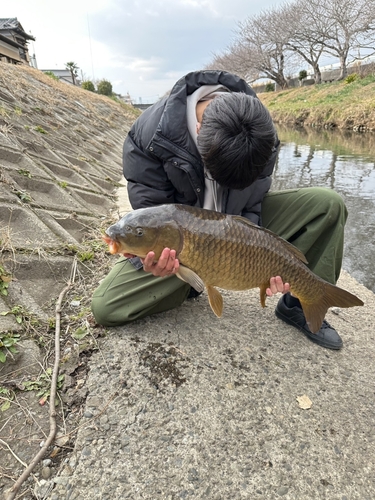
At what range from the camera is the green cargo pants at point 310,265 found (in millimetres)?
2203

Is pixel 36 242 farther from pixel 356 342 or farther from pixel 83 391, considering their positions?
pixel 356 342

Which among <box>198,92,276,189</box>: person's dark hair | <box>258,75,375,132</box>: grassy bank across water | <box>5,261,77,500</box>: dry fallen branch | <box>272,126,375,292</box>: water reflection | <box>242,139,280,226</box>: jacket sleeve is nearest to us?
<box>5,261,77,500</box>: dry fallen branch

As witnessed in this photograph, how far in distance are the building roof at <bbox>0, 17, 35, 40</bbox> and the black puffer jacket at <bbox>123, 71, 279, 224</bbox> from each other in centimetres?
4368

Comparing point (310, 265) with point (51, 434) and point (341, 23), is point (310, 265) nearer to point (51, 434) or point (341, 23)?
point (51, 434)

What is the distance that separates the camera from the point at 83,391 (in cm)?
175

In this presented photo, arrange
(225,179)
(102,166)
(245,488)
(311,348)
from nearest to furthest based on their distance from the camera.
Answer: (245,488) < (225,179) < (311,348) < (102,166)

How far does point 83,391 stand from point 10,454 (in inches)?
15.5

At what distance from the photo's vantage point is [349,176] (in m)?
8.35

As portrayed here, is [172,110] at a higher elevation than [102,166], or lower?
higher

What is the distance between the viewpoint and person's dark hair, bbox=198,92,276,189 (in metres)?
1.59

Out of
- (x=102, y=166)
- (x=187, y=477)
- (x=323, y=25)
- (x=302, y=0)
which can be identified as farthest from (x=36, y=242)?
(x=302, y=0)

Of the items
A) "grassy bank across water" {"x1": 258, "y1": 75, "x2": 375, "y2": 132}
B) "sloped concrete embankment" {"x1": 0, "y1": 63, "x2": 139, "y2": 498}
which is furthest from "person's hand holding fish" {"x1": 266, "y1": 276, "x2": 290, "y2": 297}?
"grassy bank across water" {"x1": 258, "y1": 75, "x2": 375, "y2": 132}

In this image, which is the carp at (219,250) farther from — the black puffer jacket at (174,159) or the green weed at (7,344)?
the green weed at (7,344)

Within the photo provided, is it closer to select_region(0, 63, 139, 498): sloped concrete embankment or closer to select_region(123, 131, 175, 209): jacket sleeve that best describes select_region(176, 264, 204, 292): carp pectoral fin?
select_region(123, 131, 175, 209): jacket sleeve
